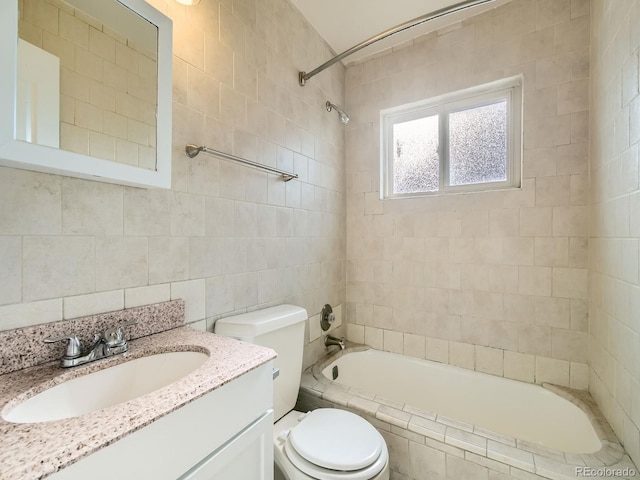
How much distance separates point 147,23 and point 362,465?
1769 millimetres

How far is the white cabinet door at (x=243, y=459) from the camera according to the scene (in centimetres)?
71

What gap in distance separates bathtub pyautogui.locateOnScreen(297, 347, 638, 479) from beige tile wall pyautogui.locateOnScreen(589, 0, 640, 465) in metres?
0.15

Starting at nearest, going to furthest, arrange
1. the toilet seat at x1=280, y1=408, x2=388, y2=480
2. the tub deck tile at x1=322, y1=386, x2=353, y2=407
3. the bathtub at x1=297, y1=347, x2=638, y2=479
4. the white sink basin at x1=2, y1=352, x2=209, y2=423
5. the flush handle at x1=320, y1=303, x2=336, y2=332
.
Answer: the white sink basin at x1=2, y1=352, x2=209, y2=423
the toilet seat at x1=280, y1=408, x2=388, y2=480
the bathtub at x1=297, y1=347, x2=638, y2=479
the tub deck tile at x1=322, y1=386, x2=353, y2=407
the flush handle at x1=320, y1=303, x2=336, y2=332

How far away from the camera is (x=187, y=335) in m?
1.06

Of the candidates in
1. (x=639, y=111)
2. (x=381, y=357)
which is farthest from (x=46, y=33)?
(x=381, y=357)

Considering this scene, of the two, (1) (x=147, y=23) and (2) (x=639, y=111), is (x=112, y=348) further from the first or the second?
(2) (x=639, y=111)

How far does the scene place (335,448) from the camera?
1132 mm

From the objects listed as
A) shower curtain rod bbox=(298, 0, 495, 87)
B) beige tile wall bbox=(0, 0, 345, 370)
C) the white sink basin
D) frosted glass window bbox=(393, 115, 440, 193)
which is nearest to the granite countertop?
the white sink basin

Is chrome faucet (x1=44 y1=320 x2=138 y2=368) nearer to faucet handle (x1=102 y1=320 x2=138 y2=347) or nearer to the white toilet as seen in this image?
faucet handle (x1=102 y1=320 x2=138 y2=347)

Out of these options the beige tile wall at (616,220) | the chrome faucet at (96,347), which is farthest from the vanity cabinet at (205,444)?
the beige tile wall at (616,220)

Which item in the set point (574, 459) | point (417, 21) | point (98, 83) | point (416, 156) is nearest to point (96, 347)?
point (98, 83)

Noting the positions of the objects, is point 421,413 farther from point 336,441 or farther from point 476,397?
point 476,397

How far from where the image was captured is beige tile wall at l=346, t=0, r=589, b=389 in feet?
5.44

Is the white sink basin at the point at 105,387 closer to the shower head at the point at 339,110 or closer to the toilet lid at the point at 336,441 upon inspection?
the toilet lid at the point at 336,441
